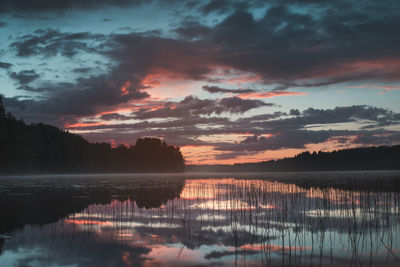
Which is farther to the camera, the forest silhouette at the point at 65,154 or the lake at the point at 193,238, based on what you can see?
the forest silhouette at the point at 65,154

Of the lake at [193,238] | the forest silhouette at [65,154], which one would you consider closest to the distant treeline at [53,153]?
the forest silhouette at [65,154]

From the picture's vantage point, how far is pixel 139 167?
194750mm

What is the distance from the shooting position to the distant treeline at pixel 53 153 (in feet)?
269

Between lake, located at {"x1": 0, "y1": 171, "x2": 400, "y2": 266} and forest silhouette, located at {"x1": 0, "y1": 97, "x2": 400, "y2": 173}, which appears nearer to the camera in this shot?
lake, located at {"x1": 0, "y1": 171, "x2": 400, "y2": 266}

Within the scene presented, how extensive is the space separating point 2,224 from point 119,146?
182 m

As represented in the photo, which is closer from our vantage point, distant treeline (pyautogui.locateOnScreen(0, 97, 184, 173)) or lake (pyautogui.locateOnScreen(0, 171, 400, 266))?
lake (pyautogui.locateOnScreen(0, 171, 400, 266))

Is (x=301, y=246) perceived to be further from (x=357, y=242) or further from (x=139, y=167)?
(x=139, y=167)

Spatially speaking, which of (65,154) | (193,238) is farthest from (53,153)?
(193,238)

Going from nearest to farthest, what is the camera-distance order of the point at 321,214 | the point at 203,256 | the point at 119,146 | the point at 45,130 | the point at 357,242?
1. the point at 203,256
2. the point at 357,242
3. the point at 321,214
4. the point at 45,130
5. the point at 119,146

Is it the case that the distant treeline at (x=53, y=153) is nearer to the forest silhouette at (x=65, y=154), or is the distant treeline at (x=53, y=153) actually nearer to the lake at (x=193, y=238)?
the forest silhouette at (x=65, y=154)

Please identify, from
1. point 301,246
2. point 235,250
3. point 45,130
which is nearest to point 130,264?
point 235,250

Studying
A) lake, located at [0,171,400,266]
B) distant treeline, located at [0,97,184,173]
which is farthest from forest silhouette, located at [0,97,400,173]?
lake, located at [0,171,400,266]

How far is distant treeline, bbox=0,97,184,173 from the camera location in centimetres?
8198

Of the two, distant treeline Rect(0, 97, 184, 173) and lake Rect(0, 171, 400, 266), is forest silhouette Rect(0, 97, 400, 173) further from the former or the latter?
lake Rect(0, 171, 400, 266)
